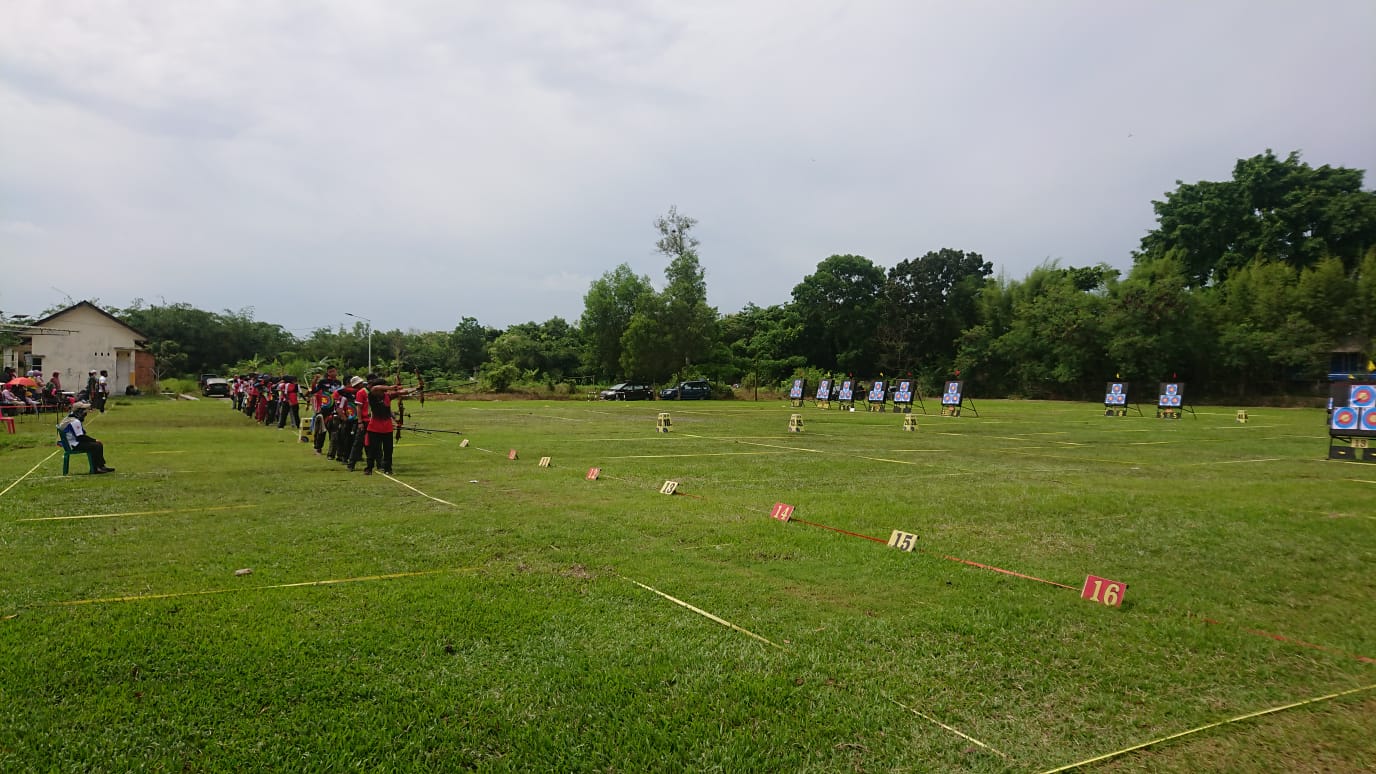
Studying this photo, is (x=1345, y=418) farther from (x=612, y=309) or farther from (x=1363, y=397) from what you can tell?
(x=612, y=309)

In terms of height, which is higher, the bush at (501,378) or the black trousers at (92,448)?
the bush at (501,378)

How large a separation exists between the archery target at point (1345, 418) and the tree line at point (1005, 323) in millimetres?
36147

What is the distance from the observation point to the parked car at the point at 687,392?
52.8 metres

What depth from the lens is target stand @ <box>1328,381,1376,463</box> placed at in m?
15.0

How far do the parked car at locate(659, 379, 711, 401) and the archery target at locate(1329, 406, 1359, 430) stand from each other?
3935 cm

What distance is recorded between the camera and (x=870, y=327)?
70.1 m

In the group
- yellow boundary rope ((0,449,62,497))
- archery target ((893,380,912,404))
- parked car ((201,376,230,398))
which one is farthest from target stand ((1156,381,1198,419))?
parked car ((201,376,230,398))

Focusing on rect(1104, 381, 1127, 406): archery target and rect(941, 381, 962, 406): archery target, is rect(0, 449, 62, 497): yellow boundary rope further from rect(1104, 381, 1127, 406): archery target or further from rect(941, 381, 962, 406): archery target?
rect(1104, 381, 1127, 406): archery target

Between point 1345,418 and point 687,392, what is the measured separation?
130ft

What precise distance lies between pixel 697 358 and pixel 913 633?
51.4m

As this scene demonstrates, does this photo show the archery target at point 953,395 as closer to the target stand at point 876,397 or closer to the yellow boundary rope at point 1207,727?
the target stand at point 876,397

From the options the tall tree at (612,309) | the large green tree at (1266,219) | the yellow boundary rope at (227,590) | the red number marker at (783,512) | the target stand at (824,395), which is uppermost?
the large green tree at (1266,219)

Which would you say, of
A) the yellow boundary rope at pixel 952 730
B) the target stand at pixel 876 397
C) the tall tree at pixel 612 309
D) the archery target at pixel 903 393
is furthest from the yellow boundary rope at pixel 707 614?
the tall tree at pixel 612 309

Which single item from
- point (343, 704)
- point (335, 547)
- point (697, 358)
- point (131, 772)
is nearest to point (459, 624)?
point (343, 704)
